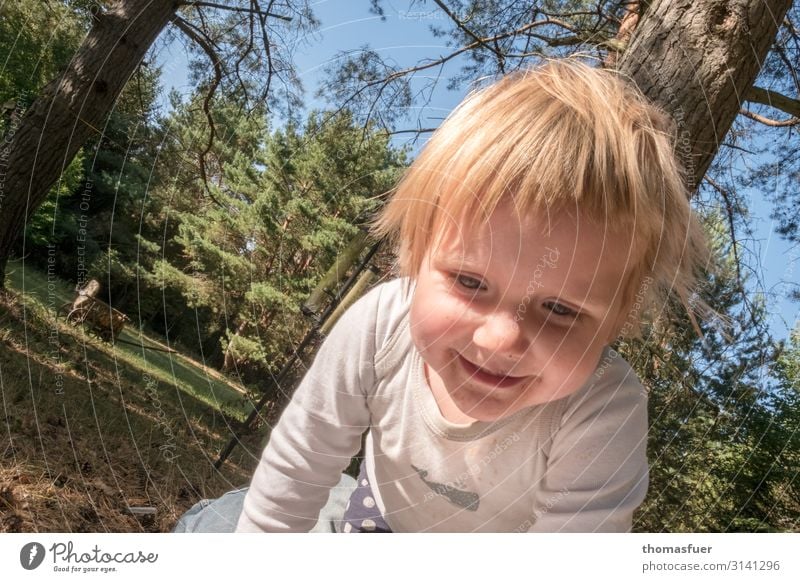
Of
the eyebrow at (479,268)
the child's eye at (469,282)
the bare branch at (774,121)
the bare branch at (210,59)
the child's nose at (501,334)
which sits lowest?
the child's nose at (501,334)

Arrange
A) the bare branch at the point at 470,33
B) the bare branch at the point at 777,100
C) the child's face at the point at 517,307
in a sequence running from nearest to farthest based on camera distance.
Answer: the child's face at the point at 517,307 < the bare branch at the point at 470,33 < the bare branch at the point at 777,100

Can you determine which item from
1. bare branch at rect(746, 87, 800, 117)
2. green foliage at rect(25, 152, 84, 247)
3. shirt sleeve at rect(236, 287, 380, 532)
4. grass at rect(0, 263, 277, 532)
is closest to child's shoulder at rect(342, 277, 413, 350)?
shirt sleeve at rect(236, 287, 380, 532)

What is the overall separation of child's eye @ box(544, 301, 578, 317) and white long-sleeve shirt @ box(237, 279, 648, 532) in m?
0.07

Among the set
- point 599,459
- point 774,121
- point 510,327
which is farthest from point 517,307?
point 774,121

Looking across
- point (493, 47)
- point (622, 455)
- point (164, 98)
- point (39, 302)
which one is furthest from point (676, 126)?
point (39, 302)

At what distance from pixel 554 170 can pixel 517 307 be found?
8 centimetres

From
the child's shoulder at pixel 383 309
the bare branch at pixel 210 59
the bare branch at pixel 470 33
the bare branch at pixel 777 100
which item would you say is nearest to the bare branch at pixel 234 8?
the bare branch at pixel 210 59

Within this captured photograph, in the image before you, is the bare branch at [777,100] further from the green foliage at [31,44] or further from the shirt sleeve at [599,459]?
the green foliage at [31,44]

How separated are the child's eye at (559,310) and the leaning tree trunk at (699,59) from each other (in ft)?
0.73

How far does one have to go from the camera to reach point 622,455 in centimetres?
37

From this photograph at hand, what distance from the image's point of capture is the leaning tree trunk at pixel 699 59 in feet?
1.58

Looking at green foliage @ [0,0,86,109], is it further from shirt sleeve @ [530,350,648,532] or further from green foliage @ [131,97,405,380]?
shirt sleeve @ [530,350,648,532]
